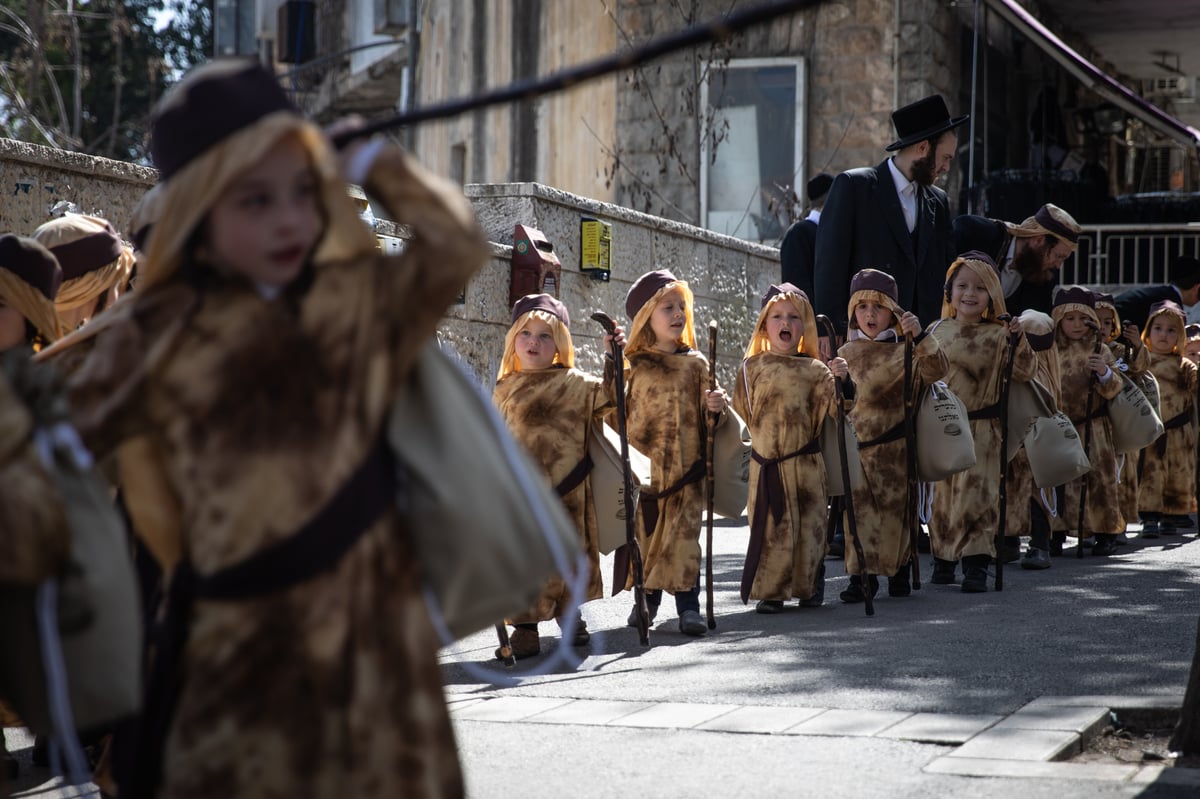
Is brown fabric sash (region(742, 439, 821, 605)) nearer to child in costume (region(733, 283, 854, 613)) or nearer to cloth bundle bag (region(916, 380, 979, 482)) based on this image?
child in costume (region(733, 283, 854, 613))

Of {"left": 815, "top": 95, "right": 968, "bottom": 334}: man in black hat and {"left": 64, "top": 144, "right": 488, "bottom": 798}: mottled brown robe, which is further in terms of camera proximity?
{"left": 815, "top": 95, "right": 968, "bottom": 334}: man in black hat

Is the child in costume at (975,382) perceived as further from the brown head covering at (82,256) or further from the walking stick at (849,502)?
the brown head covering at (82,256)

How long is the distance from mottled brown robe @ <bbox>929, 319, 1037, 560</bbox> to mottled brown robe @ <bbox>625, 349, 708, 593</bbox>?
5.83 feet

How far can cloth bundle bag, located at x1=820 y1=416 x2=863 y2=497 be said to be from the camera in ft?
30.0

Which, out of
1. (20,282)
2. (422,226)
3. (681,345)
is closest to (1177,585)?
(681,345)

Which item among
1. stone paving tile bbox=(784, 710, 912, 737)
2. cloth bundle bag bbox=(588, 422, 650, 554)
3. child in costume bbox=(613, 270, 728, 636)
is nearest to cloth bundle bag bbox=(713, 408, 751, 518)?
child in costume bbox=(613, 270, 728, 636)

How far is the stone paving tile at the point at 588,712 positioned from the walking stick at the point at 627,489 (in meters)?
1.40

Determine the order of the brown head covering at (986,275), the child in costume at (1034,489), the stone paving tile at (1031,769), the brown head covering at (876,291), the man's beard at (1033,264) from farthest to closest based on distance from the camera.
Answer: the man's beard at (1033,264), the child in costume at (1034,489), the brown head covering at (986,275), the brown head covering at (876,291), the stone paving tile at (1031,769)

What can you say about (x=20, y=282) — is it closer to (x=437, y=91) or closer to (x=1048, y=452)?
(x=1048, y=452)

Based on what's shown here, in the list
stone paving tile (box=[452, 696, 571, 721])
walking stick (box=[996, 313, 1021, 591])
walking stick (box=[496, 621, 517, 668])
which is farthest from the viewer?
walking stick (box=[996, 313, 1021, 591])

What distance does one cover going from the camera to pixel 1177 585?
381 inches

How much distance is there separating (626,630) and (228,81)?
18.8ft

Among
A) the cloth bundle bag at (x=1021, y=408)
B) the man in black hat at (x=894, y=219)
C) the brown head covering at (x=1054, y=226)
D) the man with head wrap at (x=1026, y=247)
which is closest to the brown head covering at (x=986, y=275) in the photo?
the man in black hat at (x=894, y=219)

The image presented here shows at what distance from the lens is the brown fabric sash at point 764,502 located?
8.90m
